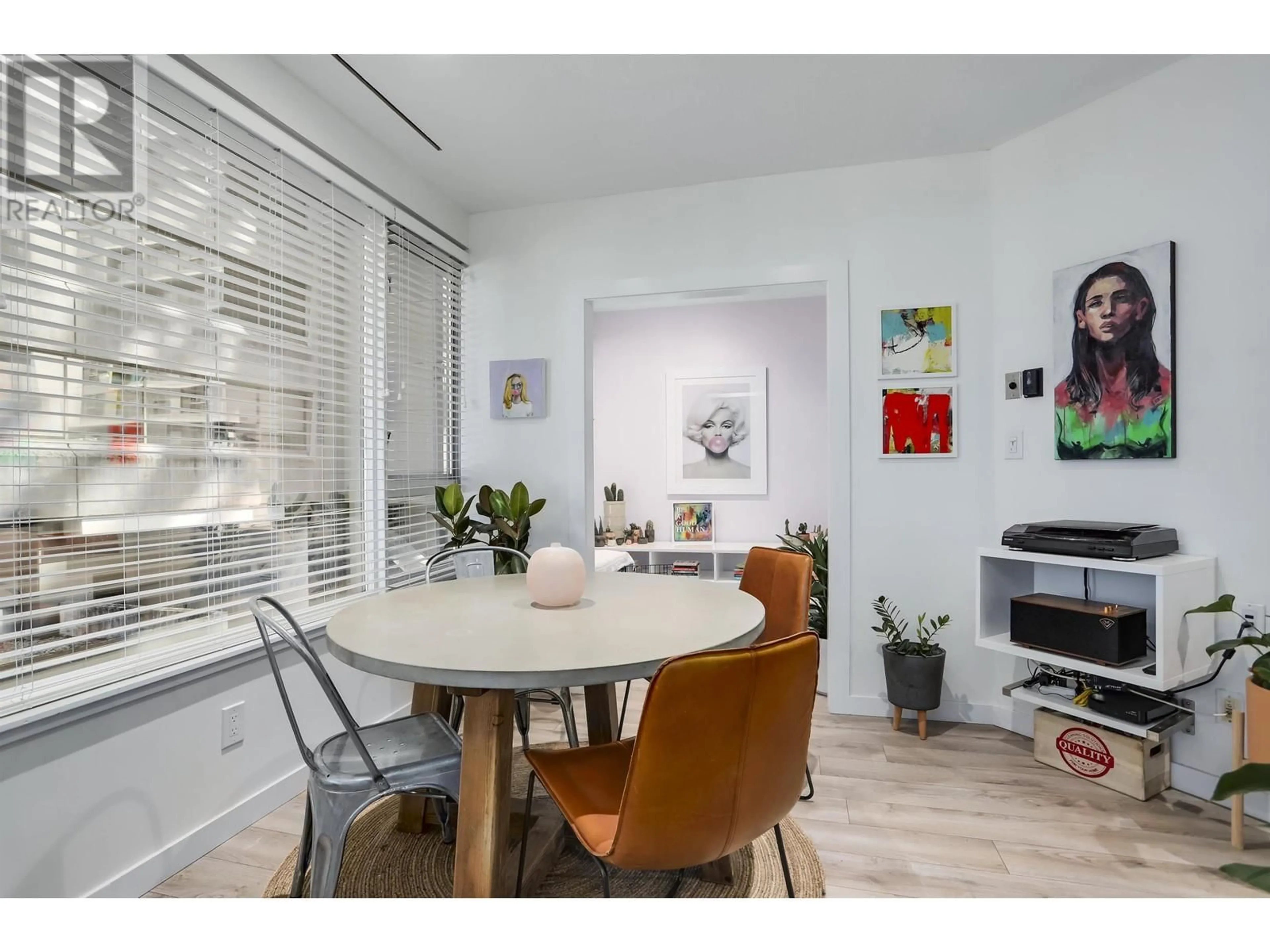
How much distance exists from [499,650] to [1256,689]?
2221 millimetres

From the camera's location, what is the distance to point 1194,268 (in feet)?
7.60

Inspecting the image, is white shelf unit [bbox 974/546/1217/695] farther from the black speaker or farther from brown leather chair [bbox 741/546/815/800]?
brown leather chair [bbox 741/546/815/800]

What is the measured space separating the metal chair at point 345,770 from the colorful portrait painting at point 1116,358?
251 cm

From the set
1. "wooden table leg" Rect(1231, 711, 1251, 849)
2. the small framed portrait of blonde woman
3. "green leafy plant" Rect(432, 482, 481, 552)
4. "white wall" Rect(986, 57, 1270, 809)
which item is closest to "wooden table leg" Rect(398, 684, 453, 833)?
"green leafy plant" Rect(432, 482, 481, 552)

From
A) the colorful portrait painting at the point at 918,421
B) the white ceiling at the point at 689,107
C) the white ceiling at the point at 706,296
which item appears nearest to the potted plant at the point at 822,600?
the colorful portrait painting at the point at 918,421

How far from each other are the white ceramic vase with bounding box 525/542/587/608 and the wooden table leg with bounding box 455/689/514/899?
1.35 feet

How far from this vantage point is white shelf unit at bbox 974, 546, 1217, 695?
2.15 m

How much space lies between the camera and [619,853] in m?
1.18

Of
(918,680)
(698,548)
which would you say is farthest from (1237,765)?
(698,548)

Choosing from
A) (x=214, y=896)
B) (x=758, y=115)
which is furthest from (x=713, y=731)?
(x=758, y=115)

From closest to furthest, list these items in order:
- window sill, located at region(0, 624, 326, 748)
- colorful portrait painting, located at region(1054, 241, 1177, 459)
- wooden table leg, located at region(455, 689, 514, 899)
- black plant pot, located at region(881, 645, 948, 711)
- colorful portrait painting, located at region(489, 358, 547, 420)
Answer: wooden table leg, located at region(455, 689, 514, 899) → window sill, located at region(0, 624, 326, 748) → colorful portrait painting, located at region(1054, 241, 1177, 459) → black plant pot, located at region(881, 645, 948, 711) → colorful portrait painting, located at region(489, 358, 547, 420)

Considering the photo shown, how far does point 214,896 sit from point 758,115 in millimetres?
3094

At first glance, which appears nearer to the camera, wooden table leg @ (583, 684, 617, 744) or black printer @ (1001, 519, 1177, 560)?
wooden table leg @ (583, 684, 617, 744)
